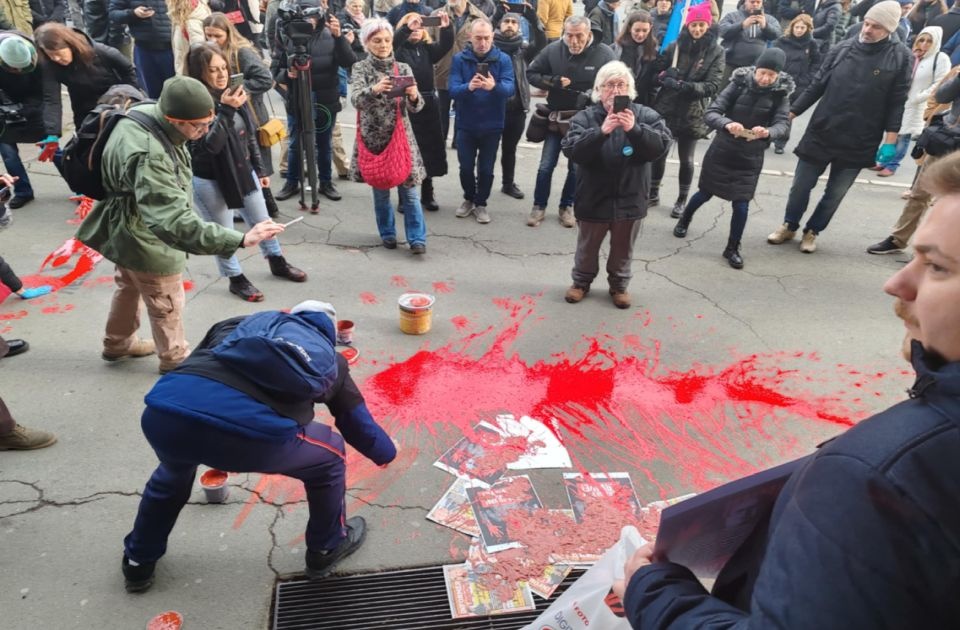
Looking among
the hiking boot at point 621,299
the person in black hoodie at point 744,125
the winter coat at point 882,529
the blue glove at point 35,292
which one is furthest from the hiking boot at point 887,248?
the blue glove at point 35,292

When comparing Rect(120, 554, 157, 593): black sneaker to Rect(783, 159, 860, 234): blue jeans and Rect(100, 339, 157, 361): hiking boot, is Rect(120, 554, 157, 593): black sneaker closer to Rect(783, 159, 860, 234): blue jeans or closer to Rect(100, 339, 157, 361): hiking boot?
Rect(100, 339, 157, 361): hiking boot

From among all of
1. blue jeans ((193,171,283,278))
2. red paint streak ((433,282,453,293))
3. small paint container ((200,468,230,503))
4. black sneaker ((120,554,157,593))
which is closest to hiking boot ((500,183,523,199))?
red paint streak ((433,282,453,293))

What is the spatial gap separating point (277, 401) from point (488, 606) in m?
1.27

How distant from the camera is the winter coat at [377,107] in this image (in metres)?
5.25

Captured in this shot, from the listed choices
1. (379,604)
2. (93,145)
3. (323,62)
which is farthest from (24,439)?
(323,62)

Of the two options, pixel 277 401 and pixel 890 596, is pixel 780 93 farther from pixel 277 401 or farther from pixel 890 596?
pixel 890 596

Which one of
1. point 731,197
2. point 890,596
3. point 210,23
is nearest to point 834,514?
point 890,596

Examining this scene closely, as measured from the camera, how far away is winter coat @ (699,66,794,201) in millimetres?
5387

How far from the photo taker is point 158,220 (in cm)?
320

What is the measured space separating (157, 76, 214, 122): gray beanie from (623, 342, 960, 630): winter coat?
3267mm

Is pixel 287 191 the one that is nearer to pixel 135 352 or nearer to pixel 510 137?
pixel 510 137

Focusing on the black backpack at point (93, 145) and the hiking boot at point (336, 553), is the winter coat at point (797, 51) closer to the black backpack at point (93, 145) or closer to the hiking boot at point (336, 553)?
the black backpack at point (93, 145)

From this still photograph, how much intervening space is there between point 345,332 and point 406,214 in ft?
5.69

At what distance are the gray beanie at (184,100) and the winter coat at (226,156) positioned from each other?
107 centimetres
